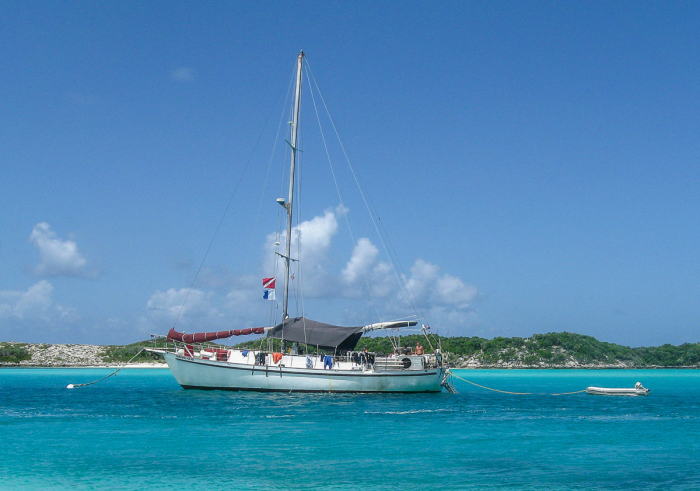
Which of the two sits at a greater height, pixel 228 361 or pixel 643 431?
pixel 228 361

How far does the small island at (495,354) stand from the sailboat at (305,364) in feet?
236

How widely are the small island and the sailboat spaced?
7205 cm

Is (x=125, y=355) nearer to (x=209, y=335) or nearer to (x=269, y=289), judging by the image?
(x=209, y=335)

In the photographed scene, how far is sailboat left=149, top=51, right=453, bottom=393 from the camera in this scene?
37906 millimetres

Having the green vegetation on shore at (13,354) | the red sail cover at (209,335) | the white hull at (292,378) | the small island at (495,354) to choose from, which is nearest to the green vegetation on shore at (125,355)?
the small island at (495,354)

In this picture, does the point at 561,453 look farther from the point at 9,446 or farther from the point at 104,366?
the point at 104,366

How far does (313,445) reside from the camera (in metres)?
21.5

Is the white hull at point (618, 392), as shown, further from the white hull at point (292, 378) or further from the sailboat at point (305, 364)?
the white hull at point (292, 378)

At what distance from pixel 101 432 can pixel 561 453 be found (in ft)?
57.9

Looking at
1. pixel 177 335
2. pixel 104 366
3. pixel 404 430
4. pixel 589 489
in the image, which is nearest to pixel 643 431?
pixel 404 430

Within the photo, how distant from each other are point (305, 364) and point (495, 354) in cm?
9341

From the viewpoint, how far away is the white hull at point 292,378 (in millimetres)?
37719

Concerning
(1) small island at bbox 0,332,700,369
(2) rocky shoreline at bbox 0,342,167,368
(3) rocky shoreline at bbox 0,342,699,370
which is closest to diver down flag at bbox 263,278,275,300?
(1) small island at bbox 0,332,700,369

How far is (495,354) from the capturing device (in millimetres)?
124625
